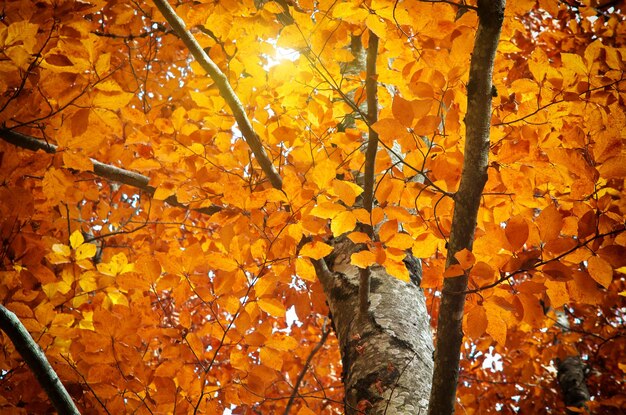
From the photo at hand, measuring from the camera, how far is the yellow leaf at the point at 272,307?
1715 millimetres

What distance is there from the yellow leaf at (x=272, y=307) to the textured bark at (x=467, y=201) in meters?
0.74

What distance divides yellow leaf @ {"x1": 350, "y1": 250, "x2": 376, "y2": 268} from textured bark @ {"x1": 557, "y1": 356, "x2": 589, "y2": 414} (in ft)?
14.2

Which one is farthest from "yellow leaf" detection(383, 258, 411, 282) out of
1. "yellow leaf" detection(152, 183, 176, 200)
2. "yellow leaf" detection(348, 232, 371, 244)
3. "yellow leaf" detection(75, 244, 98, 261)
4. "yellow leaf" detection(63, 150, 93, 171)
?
"yellow leaf" detection(75, 244, 98, 261)

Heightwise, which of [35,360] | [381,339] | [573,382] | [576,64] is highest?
[573,382]

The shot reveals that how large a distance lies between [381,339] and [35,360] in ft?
3.81

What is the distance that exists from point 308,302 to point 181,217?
103cm

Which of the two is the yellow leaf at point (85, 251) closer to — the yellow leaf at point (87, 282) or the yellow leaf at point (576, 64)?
the yellow leaf at point (87, 282)

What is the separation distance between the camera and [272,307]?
1719 millimetres

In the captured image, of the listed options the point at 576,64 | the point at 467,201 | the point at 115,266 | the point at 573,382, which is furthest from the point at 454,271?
the point at 573,382

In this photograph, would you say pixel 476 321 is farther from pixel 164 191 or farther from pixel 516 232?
pixel 164 191

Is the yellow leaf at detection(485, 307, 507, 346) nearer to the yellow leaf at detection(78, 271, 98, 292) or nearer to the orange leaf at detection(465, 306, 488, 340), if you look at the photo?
the orange leaf at detection(465, 306, 488, 340)

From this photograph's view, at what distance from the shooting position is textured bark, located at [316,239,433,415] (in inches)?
57.0

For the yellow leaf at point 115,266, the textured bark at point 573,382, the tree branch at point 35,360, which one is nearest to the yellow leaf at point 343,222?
the tree branch at point 35,360

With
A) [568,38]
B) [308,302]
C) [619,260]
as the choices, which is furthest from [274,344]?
[568,38]
